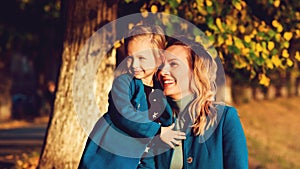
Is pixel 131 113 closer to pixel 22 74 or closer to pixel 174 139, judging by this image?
pixel 174 139

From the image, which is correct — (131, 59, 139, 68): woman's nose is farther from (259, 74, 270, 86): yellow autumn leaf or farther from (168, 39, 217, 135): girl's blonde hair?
(259, 74, 270, 86): yellow autumn leaf

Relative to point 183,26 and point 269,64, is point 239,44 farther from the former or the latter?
point 183,26

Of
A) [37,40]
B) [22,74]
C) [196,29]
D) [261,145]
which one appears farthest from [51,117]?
[22,74]

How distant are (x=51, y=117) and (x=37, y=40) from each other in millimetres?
23849

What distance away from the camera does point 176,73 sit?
154 inches

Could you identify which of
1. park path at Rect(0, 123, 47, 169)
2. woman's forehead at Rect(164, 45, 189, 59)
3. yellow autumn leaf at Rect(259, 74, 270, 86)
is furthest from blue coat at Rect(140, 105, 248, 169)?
park path at Rect(0, 123, 47, 169)

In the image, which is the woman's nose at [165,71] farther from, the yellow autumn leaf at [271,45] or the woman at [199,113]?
the yellow autumn leaf at [271,45]

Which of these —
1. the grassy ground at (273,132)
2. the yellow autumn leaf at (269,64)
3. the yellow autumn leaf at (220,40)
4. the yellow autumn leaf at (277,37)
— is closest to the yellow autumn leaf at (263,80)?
the yellow autumn leaf at (269,64)

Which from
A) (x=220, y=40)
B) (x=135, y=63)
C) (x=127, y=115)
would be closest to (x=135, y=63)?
(x=135, y=63)

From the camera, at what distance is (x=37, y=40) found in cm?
3334

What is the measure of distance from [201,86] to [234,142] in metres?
0.35

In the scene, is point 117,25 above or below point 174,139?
above

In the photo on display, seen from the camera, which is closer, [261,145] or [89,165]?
[89,165]

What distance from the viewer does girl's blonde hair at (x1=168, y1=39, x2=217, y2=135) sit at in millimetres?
3939
